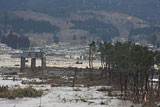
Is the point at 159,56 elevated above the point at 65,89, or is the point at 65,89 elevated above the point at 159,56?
the point at 159,56

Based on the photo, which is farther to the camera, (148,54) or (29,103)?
(148,54)

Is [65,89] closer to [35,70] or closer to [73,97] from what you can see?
[73,97]

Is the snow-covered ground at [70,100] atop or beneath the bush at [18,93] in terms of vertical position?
beneath

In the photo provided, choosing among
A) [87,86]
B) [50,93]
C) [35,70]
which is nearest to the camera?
[50,93]

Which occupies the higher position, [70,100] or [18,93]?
[18,93]

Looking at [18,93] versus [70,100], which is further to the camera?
[18,93]

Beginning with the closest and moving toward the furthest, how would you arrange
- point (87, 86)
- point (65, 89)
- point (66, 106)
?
point (66, 106) → point (65, 89) → point (87, 86)

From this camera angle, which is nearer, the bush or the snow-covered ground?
the snow-covered ground

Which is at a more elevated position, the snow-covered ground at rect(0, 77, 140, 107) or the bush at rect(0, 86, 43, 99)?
the bush at rect(0, 86, 43, 99)

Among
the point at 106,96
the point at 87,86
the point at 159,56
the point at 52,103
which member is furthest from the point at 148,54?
the point at 87,86

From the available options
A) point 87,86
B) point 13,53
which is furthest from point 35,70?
point 13,53

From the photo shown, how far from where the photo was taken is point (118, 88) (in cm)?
7581

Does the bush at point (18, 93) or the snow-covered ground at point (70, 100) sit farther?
the bush at point (18, 93)

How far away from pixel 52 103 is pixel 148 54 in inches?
536
